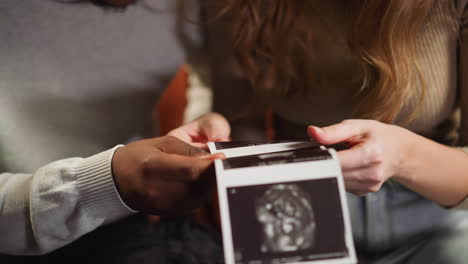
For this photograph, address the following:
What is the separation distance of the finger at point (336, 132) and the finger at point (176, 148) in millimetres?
180

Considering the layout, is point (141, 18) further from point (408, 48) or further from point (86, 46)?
point (408, 48)

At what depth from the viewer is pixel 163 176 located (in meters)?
0.56

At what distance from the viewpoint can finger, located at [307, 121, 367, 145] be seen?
58 centimetres

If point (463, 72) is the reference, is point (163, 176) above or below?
below

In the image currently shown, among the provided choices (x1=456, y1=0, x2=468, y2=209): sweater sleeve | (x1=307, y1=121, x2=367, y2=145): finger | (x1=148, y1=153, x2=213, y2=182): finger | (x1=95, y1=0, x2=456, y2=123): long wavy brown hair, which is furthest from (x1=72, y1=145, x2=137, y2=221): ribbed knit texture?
(x1=456, y1=0, x2=468, y2=209): sweater sleeve

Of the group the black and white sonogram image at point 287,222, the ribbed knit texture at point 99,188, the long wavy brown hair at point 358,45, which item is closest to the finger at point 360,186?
the black and white sonogram image at point 287,222

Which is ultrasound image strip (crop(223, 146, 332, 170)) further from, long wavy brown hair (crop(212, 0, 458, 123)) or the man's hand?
long wavy brown hair (crop(212, 0, 458, 123))

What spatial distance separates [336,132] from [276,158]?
111mm

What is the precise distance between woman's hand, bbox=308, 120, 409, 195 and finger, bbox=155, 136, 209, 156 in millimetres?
188

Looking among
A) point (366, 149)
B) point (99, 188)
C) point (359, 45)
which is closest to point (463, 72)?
point (359, 45)

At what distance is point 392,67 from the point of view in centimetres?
75

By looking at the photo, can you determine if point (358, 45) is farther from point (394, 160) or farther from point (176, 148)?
point (176, 148)

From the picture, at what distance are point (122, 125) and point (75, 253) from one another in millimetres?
347

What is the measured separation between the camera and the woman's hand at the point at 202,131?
2.54 feet
